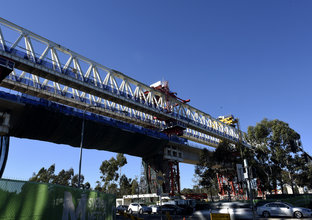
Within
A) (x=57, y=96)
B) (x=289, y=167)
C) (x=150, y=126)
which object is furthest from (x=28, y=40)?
(x=289, y=167)

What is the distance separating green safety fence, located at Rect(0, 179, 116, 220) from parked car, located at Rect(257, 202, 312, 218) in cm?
1628

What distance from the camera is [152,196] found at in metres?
55.9

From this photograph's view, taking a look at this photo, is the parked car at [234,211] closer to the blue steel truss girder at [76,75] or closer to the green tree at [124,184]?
the blue steel truss girder at [76,75]

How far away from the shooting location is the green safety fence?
7.12 meters

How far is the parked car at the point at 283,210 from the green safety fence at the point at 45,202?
53.4 feet

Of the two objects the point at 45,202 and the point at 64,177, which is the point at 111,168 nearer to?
the point at 64,177

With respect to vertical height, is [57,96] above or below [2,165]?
above

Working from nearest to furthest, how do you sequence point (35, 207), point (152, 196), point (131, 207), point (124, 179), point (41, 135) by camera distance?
point (35, 207) < point (131, 207) < point (41, 135) < point (152, 196) < point (124, 179)

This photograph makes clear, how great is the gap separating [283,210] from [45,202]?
65.1 feet

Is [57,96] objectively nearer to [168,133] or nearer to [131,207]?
[131,207]

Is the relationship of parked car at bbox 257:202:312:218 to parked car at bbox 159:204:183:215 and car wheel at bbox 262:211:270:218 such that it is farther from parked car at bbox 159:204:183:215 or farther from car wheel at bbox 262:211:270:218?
parked car at bbox 159:204:183:215

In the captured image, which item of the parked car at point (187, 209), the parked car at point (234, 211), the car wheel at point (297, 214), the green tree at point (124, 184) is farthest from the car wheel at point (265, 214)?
the green tree at point (124, 184)

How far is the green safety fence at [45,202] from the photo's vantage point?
712 centimetres

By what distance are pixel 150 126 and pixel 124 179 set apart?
2546 centimetres
